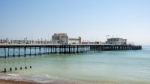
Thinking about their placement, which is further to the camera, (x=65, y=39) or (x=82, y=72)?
(x=65, y=39)

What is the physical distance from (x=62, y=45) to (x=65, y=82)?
2101 inches

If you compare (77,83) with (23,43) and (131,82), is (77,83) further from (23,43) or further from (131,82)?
(23,43)

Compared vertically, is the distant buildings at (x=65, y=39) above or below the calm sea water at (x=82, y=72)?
above

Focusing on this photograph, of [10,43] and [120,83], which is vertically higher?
[10,43]

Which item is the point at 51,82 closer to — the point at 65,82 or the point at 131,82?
the point at 65,82

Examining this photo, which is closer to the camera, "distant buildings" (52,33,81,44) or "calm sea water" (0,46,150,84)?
"calm sea water" (0,46,150,84)

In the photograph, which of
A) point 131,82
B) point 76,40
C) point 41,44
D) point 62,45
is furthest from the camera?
point 76,40

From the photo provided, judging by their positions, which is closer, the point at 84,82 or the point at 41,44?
the point at 84,82

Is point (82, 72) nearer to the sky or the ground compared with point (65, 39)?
nearer to the ground

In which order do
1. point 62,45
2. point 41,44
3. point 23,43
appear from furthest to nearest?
point 62,45, point 41,44, point 23,43

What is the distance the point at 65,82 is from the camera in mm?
26000

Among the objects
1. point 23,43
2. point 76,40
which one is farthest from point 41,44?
point 76,40

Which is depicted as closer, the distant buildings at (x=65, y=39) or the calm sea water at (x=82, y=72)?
the calm sea water at (x=82, y=72)

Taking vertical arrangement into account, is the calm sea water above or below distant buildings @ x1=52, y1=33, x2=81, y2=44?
below
